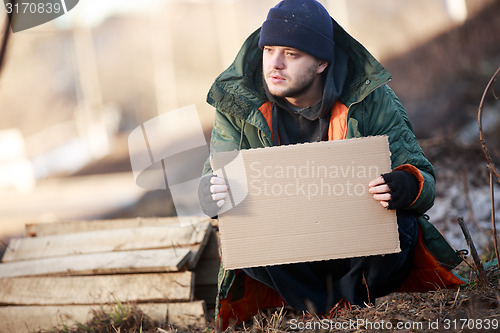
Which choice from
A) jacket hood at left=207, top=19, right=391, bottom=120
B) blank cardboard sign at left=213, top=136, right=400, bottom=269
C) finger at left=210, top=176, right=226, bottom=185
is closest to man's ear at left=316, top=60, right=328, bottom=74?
jacket hood at left=207, top=19, right=391, bottom=120

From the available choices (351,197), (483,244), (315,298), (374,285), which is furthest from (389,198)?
(483,244)

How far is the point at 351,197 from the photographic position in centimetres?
243

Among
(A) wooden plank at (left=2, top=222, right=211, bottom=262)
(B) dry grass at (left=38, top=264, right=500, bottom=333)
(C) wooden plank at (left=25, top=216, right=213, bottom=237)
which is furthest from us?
(C) wooden plank at (left=25, top=216, right=213, bottom=237)

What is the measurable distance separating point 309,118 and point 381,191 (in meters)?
0.71

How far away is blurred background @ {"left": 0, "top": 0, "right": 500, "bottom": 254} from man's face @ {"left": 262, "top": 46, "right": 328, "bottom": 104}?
1.12 m

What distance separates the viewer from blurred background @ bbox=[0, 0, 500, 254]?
6551 mm

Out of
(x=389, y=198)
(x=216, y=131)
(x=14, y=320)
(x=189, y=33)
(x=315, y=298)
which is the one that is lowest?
(x=14, y=320)

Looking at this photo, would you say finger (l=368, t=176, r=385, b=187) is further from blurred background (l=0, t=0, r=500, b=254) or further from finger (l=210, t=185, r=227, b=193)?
blurred background (l=0, t=0, r=500, b=254)

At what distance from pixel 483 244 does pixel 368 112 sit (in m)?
1.66

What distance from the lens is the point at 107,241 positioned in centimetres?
368

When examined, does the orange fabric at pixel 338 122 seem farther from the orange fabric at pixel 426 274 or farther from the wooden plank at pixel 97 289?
the wooden plank at pixel 97 289

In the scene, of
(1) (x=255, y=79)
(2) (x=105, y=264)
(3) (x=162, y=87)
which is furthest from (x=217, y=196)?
(3) (x=162, y=87)

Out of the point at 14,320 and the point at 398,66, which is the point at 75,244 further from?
the point at 398,66

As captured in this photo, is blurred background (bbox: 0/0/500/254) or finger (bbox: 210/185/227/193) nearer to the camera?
finger (bbox: 210/185/227/193)
